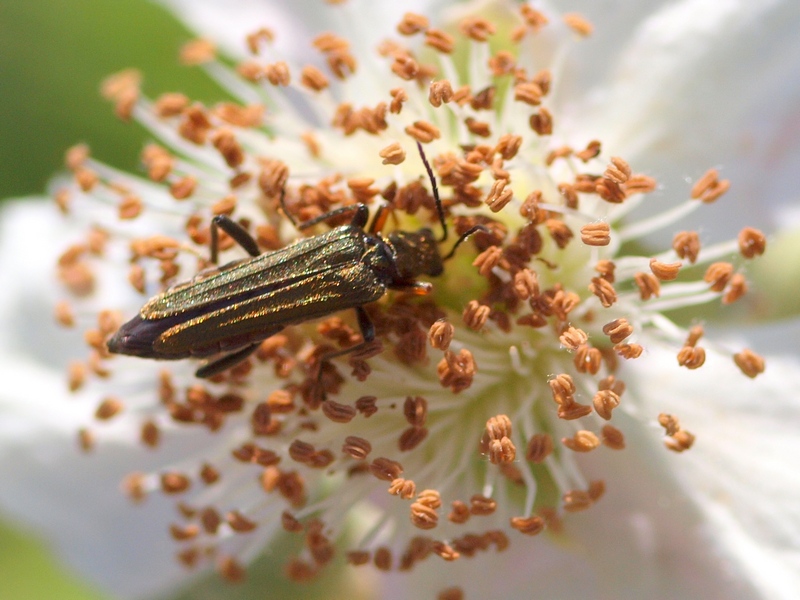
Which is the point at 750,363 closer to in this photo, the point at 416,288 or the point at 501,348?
the point at 501,348

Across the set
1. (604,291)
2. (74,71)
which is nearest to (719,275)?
(604,291)

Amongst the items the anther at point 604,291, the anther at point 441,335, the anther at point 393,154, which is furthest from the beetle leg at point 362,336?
the anther at point 604,291

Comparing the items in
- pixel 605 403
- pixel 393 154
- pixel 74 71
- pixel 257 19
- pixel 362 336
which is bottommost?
pixel 605 403

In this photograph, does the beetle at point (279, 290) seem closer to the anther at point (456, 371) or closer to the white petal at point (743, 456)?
the anther at point (456, 371)

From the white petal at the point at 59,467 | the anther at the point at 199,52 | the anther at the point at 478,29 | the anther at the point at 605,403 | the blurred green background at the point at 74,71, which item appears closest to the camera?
the anther at the point at 605,403

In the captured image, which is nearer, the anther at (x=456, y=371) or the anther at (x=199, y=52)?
the anther at (x=456, y=371)

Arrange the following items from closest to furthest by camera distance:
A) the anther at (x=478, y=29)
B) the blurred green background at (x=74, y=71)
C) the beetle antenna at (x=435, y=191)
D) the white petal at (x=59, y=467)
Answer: the beetle antenna at (x=435, y=191)
the anther at (x=478, y=29)
the white petal at (x=59, y=467)
the blurred green background at (x=74, y=71)
